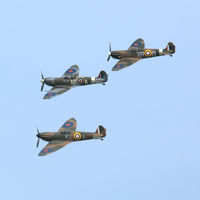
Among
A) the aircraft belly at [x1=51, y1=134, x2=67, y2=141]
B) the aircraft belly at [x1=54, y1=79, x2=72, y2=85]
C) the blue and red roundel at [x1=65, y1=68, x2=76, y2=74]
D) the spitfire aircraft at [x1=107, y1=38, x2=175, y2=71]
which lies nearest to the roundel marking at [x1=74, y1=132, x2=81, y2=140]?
the aircraft belly at [x1=51, y1=134, x2=67, y2=141]

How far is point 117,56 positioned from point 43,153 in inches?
806

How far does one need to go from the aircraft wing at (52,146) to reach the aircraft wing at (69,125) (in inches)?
111

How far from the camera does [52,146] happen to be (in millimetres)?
83250

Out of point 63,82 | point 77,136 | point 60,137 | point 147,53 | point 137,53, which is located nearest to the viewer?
point 77,136

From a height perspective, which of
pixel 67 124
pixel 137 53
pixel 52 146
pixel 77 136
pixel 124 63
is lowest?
pixel 52 146

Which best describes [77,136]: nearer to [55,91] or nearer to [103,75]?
[55,91]

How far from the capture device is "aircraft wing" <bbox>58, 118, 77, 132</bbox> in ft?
285

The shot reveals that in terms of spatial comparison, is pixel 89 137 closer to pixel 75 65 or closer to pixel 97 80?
pixel 97 80

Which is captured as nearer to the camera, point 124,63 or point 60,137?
point 60,137

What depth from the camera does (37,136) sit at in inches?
3369

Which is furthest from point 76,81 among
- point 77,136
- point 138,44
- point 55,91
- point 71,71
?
point 138,44

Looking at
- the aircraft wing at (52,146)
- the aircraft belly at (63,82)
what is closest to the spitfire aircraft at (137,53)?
the aircraft belly at (63,82)

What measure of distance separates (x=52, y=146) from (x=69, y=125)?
5371 millimetres

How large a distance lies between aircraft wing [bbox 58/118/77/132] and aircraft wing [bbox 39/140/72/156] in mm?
2831
